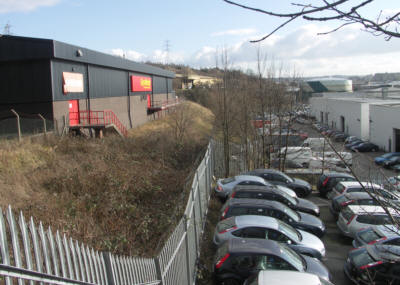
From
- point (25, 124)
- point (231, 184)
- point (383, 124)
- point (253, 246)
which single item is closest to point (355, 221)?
point (231, 184)

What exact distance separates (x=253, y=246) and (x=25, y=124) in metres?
14.2

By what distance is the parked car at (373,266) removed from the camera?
359 inches

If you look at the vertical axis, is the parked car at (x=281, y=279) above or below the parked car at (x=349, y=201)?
above

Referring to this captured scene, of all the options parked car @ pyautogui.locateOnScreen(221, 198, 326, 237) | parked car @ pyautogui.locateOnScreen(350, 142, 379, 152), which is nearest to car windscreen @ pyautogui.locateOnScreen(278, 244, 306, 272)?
parked car @ pyautogui.locateOnScreen(221, 198, 326, 237)

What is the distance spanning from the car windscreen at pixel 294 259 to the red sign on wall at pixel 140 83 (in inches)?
1022

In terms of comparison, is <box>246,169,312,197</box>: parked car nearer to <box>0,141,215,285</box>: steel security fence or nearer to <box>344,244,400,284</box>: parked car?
<box>344,244,400,284</box>: parked car

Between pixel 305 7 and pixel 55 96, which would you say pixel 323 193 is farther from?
pixel 305 7

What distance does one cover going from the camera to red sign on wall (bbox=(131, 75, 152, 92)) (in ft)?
108

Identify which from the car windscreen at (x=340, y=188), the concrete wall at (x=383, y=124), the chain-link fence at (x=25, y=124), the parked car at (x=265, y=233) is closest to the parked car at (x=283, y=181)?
the car windscreen at (x=340, y=188)

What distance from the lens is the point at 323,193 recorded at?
19.9m

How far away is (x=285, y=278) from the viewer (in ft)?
24.5

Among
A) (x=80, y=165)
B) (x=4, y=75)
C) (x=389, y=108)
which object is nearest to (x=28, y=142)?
(x=80, y=165)

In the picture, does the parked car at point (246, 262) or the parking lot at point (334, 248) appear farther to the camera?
the parking lot at point (334, 248)

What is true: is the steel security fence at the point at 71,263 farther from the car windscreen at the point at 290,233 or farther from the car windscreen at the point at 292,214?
the car windscreen at the point at 292,214
